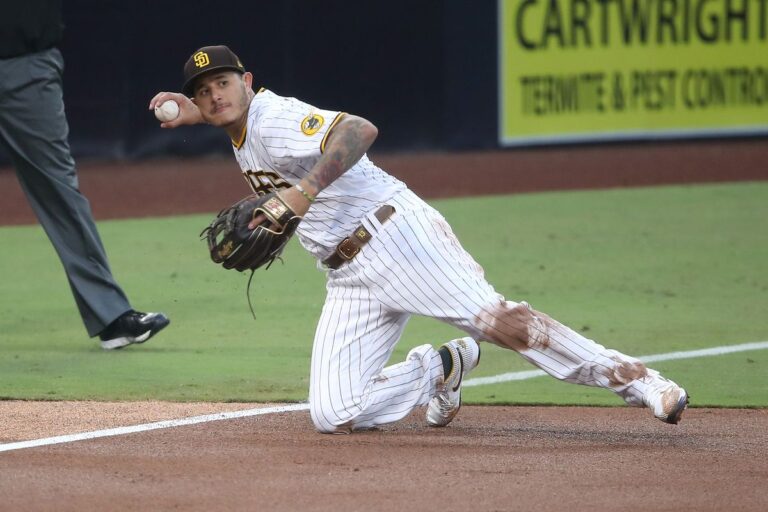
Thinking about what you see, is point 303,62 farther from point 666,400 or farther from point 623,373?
point 666,400

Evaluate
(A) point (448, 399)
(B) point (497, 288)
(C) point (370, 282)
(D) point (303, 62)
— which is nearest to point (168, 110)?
(C) point (370, 282)

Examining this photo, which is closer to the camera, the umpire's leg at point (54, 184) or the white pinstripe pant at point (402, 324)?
the white pinstripe pant at point (402, 324)

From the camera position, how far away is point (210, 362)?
6.26 meters

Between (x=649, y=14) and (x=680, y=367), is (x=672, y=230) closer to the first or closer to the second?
(x=680, y=367)

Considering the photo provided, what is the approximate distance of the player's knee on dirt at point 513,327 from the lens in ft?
15.5

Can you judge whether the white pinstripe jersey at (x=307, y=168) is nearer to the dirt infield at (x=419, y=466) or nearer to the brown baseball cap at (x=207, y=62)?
the brown baseball cap at (x=207, y=62)

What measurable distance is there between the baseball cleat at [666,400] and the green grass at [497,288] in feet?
2.86

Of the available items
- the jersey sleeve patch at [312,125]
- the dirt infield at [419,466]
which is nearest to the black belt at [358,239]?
the jersey sleeve patch at [312,125]

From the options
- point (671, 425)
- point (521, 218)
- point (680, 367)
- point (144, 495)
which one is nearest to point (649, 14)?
point (521, 218)

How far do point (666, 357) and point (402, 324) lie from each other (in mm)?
1606

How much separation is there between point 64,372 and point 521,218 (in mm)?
5598

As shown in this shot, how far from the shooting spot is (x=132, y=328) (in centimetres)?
646

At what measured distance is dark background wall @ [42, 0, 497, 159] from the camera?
1427cm

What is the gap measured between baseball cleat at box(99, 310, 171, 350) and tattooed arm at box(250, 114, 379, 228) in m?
1.99
